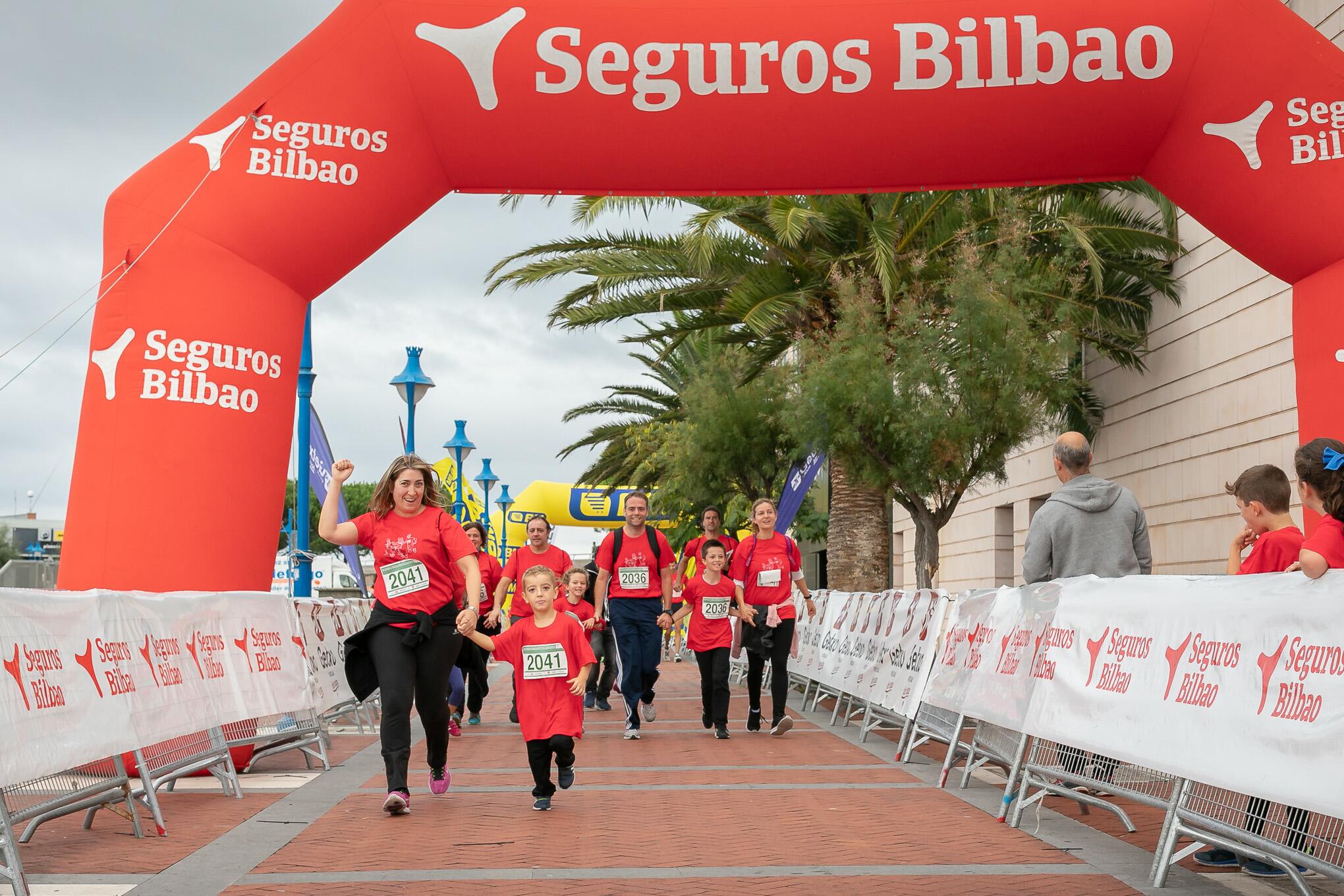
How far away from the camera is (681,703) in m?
16.5

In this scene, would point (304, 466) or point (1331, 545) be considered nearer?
point (1331, 545)

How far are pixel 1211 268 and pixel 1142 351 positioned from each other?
2309 millimetres

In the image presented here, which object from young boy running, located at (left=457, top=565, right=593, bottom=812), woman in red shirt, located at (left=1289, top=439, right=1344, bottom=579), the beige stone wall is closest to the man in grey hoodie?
woman in red shirt, located at (left=1289, top=439, right=1344, bottom=579)

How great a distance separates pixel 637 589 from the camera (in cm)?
1238

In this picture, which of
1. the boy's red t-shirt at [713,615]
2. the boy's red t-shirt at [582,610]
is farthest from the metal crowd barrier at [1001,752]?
the boy's red t-shirt at [582,610]

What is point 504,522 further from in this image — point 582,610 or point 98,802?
point 98,802

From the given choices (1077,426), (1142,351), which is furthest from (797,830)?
(1077,426)

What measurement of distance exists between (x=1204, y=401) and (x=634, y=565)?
28.6ft

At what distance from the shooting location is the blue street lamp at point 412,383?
69.1ft

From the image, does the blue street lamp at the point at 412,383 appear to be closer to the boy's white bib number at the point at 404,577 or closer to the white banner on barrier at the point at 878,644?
the white banner on barrier at the point at 878,644

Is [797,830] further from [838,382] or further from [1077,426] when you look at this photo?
[1077,426]

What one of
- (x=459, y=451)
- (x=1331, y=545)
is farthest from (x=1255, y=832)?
(x=459, y=451)

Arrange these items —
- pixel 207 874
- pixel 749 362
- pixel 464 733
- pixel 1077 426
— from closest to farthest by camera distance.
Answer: pixel 207 874, pixel 464 733, pixel 1077 426, pixel 749 362

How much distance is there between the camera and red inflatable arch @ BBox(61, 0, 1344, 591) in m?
9.42
